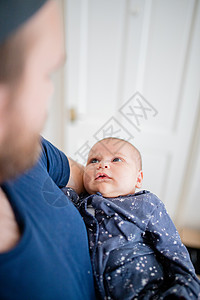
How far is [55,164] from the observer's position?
830 millimetres

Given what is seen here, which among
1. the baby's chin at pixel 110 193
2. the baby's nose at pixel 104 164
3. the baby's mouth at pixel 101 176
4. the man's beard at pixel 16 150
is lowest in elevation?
the baby's chin at pixel 110 193

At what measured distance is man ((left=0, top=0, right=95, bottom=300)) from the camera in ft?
1.27

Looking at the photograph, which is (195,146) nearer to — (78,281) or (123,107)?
(123,107)

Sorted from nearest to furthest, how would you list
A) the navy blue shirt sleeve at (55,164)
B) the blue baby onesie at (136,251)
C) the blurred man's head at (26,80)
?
the blurred man's head at (26,80) < the blue baby onesie at (136,251) < the navy blue shirt sleeve at (55,164)

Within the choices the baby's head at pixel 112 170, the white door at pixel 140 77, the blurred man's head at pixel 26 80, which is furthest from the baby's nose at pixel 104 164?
the white door at pixel 140 77

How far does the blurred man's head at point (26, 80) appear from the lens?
1.27ft

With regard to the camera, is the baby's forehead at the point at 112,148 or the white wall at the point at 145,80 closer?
the baby's forehead at the point at 112,148

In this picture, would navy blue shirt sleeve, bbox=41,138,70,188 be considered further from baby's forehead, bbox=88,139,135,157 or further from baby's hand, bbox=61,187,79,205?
baby's forehead, bbox=88,139,135,157

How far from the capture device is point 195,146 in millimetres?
1848

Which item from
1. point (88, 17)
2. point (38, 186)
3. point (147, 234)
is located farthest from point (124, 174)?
point (88, 17)

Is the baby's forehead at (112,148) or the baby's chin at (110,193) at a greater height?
the baby's forehead at (112,148)

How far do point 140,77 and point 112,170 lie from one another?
108cm

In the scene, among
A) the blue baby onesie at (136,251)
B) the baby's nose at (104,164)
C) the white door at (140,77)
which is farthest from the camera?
the white door at (140,77)

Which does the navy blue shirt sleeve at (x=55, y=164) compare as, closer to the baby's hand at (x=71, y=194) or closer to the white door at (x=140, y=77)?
the baby's hand at (x=71, y=194)
